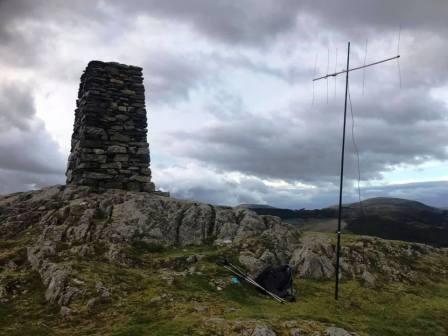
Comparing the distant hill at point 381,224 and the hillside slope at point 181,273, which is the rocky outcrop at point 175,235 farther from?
the distant hill at point 381,224

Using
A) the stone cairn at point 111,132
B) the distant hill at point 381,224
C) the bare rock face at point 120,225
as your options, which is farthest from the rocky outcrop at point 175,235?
the distant hill at point 381,224

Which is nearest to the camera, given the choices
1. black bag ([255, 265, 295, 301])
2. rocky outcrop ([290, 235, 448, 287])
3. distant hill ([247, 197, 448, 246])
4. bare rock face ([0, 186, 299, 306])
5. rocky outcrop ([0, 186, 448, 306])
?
black bag ([255, 265, 295, 301])

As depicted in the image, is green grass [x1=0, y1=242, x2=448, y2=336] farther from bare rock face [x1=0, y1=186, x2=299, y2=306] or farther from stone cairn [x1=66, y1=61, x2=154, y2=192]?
stone cairn [x1=66, y1=61, x2=154, y2=192]

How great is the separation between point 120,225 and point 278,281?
9.57 m

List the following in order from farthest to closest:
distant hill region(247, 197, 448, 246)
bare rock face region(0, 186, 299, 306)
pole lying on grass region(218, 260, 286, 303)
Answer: distant hill region(247, 197, 448, 246), bare rock face region(0, 186, 299, 306), pole lying on grass region(218, 260, 286, 303)

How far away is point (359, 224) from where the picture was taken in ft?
443

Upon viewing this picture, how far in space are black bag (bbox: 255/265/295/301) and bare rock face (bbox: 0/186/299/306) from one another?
1.46 meters

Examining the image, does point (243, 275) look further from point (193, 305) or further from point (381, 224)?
point (381, 224)

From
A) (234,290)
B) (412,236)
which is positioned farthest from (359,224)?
(234,290)

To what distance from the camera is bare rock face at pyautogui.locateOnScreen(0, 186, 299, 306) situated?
2119 centimetres

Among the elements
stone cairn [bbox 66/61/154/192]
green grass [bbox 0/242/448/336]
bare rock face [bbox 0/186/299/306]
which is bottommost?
green grass [bbox 0/242/448/336]

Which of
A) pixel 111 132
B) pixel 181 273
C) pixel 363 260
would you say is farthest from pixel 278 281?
pixel 111 132

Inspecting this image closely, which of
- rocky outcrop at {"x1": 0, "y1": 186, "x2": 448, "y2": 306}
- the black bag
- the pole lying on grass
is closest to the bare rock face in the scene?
rocky outcrop at {"x1": 0, "y1": 186, "x2": 448, "y2": 306}

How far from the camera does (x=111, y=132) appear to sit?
2955cm
